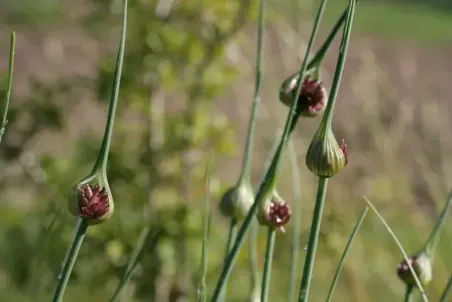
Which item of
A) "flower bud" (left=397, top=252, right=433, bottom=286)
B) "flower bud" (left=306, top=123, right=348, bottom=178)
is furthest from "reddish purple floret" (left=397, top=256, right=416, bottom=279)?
"flower bud" (left=306, top=123, right=348, bottom=178)

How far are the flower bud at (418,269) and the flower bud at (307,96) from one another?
97mm

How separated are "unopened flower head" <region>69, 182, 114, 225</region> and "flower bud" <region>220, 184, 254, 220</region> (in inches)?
4.4

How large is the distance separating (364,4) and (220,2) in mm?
5101

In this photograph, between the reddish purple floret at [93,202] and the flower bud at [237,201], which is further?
the flower bud at [237,201]

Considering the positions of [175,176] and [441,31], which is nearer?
[175,176]

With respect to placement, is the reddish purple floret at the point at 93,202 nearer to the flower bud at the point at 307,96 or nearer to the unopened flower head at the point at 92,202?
the unopened flower head at the point at 92,202

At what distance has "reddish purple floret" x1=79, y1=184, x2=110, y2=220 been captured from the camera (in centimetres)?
31

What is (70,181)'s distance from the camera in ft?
3.31

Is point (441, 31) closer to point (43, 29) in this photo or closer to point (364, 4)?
point (364, 4)

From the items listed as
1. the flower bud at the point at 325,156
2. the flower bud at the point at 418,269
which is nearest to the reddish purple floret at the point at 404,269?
the flower bud at the point at 418,269

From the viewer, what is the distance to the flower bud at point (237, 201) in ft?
1.36

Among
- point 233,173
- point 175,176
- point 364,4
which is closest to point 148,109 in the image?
point 175,176

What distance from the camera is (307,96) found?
371 mm

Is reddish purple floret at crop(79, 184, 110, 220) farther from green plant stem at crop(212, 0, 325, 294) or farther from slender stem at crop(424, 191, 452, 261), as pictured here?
slender stem at crop(424, 191, 452, 261)
